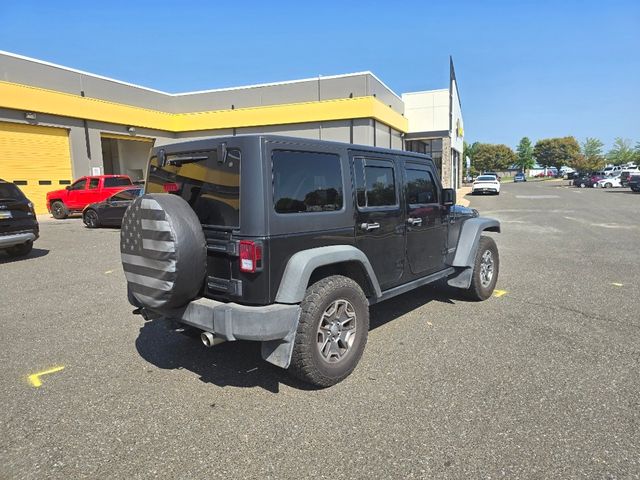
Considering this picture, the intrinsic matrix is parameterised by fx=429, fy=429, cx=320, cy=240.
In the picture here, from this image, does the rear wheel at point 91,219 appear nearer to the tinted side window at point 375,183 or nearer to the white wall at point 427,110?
the tinted side window at point 375,183

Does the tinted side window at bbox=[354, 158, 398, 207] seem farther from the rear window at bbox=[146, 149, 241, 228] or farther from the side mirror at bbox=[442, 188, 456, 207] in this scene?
the rear window at bbox=[146, 149, 241, 228]

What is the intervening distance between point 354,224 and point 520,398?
6.16ft

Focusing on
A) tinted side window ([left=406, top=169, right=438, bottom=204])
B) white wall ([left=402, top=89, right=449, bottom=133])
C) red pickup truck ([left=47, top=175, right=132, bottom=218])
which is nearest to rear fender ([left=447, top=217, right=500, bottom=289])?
tinted side window ([left=406, top=169, right=438, bottom=204])

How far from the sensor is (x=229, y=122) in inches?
1045

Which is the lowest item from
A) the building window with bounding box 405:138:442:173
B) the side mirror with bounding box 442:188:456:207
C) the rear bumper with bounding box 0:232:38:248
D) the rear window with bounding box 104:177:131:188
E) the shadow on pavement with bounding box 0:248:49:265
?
the shadow on pavement with bounding box 0:248:49:265

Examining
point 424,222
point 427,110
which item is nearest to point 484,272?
point 424,222

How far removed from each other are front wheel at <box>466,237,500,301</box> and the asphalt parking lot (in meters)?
0.22

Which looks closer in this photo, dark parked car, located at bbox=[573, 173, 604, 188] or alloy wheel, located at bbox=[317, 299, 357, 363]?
alloy wheel, located at bbox=[317, 299, 357, 363]

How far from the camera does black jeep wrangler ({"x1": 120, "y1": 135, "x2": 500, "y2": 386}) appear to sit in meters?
3.10

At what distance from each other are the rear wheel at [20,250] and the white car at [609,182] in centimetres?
4992

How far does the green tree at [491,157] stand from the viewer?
11662 centimetres

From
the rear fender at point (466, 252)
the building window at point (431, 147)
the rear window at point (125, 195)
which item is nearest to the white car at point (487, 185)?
the building window at point (431, 147)

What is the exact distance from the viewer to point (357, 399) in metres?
3.27

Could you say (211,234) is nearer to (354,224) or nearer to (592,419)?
(354,224)
